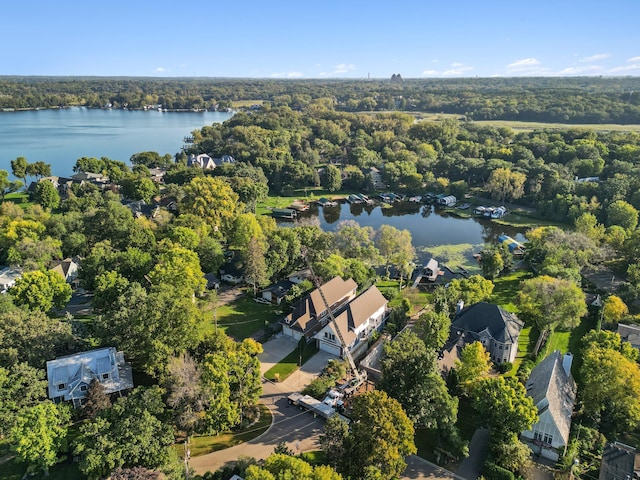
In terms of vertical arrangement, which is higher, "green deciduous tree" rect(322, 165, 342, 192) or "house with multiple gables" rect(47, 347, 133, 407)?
"green deciduous tree" rect(322, 165, 342, 192)

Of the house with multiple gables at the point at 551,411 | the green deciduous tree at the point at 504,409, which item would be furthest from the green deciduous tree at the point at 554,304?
the green deciduous tree at the point at 504,409

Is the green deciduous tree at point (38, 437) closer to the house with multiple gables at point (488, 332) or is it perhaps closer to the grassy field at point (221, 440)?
the grassy field at point (221, 440)

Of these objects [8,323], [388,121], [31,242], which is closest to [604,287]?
[8,323]

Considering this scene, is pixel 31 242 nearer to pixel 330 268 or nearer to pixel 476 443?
pixel 330 268

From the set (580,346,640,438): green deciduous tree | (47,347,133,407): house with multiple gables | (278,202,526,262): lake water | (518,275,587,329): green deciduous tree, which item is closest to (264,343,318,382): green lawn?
(47,347,133,407): house with multiple gables

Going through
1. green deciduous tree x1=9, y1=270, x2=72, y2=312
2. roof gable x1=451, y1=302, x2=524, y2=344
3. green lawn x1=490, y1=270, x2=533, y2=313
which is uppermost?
green deciduous tree x1=9, y1=270, x2=72, y2=312

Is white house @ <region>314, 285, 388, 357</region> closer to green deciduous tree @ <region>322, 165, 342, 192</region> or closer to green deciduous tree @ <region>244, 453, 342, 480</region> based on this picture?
green deciduous tree @ <region>244, 453, 342, 480</region>
